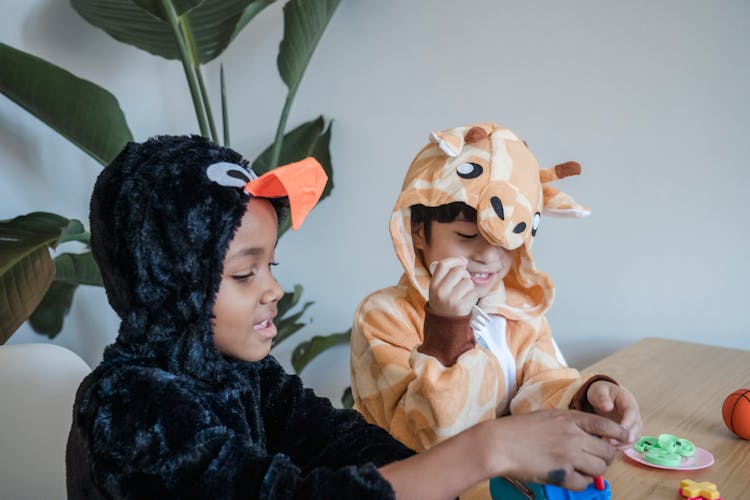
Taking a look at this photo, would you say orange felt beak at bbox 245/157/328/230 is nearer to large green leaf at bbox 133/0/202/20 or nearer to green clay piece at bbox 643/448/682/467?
green clay piece at bbox 643/448/682/467

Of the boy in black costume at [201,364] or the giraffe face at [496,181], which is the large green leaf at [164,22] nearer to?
the giraffe face at [496,181]

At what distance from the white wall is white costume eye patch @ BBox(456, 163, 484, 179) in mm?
726

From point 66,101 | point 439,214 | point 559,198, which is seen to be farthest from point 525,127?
point 66,101

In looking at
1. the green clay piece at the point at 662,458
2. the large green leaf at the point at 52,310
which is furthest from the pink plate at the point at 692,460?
the large green leaf at the point at 52,310

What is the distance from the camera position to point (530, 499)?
746 mm

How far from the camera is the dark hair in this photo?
0.96m

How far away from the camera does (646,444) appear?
928mm

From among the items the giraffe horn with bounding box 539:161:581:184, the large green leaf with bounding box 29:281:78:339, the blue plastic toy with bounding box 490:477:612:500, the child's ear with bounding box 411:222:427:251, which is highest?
the giraffe horn with bounding box 539:161:581:184

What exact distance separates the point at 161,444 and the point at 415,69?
54.2 inches

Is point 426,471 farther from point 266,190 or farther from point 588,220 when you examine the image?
point 588,220

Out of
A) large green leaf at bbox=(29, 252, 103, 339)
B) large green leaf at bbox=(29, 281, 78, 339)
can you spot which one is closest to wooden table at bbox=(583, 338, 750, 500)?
large green leaf at bbox=(29, 252, 103, 339)

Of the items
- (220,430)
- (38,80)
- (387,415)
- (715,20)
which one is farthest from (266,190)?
(715,20)

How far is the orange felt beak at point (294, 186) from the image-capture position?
2.39ft

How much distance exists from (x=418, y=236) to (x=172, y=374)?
432mm
